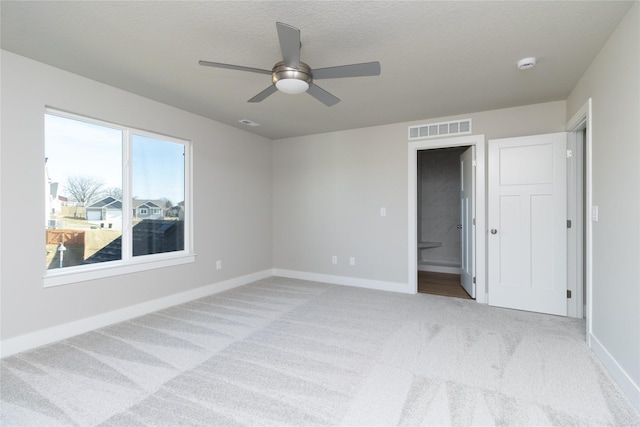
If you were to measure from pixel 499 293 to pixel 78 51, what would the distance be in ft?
16.3

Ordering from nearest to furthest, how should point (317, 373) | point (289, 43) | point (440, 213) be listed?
point (289, 43) → point (317, 373) → point (440, 213)

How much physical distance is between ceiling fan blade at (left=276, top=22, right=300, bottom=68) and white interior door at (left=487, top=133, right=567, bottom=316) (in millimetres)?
2905

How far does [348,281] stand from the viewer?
16.0 ft

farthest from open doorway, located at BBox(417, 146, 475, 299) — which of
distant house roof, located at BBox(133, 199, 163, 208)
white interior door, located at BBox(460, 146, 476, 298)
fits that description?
distant house roof, located at BBox(133, 199, 163, 208)

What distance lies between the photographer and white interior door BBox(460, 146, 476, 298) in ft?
13.5

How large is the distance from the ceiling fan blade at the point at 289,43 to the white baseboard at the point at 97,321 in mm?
3051

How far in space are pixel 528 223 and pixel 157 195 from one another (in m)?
4.52

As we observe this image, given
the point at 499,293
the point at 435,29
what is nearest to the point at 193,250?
the point at 435,29

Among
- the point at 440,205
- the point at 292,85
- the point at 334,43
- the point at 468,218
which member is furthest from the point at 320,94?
the point at 440,205

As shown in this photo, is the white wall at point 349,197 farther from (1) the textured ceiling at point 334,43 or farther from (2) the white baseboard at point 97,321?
(2) the white baseboard at point 97,321

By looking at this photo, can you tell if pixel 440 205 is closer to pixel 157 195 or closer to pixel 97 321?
pixel 157 195

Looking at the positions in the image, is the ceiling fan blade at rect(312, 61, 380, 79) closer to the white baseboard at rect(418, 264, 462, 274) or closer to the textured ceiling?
the textured ceiling

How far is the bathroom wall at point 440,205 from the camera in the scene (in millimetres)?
6090

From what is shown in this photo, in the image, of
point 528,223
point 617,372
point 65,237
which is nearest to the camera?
point 617,372
